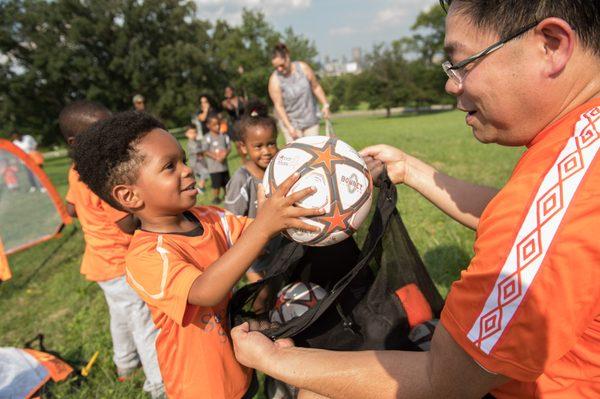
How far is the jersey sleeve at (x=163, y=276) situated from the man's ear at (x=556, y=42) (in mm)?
1631

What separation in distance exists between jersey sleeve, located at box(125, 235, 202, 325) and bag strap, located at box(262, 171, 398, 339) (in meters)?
0.43

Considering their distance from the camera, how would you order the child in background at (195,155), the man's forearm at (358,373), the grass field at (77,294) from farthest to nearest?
the child in background at (195,155), the grass field at (77,294), the man's forearm at (358,373)

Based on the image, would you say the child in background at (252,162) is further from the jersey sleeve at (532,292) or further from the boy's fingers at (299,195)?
the jersey sleeve at (532,292)

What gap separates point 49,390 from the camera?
295 cm

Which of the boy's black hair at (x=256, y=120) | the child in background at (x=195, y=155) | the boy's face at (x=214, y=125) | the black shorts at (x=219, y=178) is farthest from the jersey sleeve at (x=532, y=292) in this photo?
the child in background at (x=195, y=155)

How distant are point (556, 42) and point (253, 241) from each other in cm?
130

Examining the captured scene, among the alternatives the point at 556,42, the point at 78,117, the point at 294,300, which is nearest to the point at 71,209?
the point at 78,117

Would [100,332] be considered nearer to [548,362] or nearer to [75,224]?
[548,362]

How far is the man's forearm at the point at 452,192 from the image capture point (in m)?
2.13

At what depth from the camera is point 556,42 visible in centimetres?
113

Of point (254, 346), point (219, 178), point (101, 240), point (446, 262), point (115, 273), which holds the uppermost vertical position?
point (101, 240)

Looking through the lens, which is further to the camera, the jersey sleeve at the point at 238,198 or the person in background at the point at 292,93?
the person in background at the point at 292,93

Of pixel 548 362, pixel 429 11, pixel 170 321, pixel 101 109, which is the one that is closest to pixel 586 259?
pixel 548 362

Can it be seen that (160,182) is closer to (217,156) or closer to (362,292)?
(362,292)
